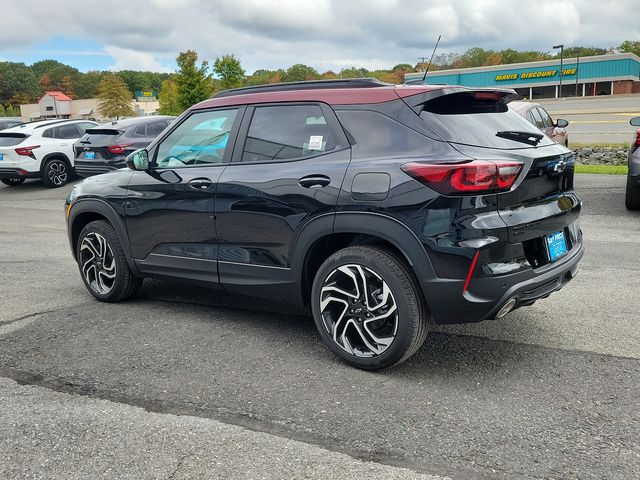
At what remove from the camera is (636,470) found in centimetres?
271

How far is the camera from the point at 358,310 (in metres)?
3.79

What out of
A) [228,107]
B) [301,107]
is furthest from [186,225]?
[301,107]

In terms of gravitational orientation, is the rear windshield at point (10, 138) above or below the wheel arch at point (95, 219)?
above

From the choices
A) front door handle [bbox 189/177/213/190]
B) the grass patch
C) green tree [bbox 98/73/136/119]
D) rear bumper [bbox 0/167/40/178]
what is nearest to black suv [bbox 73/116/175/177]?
rear bumper [bbox 0/167/40/178]

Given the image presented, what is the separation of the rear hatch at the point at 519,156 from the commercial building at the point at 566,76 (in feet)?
253

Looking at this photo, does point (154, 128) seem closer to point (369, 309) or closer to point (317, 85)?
point (317, 85)

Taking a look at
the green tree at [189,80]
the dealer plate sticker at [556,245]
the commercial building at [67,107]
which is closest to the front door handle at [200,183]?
the dealer plate sticker at [556,245]

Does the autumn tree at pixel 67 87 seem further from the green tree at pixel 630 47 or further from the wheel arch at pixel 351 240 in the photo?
the wheel arch at pixel 351 240

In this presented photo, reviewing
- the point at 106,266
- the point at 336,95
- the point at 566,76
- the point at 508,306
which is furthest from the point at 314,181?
the point at 566,76

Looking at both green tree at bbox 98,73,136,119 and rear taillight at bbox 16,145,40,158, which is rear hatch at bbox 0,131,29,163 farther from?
green tree at bbox 98,73,136,119

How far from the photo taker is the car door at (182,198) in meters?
4.55

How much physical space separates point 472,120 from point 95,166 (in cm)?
1159

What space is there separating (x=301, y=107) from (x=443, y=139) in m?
1.11

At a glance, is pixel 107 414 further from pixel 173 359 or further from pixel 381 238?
pixel 381 238
